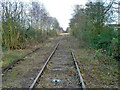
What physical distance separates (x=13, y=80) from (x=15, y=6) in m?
11.3

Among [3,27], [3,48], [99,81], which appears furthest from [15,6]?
[99,81]

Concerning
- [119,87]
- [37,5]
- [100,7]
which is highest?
[37,5]

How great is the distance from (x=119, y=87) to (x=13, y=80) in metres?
4.08

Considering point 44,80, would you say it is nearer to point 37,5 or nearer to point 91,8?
point 91,8

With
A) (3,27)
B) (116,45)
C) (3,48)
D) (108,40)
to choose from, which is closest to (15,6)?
(3,27)

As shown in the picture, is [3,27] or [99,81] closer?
[99,81]

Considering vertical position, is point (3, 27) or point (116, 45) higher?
point (3, 27)

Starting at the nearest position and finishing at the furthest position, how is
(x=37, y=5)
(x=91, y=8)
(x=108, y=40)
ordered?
(x=108, y=40) < (x=91, y=8) < (x=37, y=5)

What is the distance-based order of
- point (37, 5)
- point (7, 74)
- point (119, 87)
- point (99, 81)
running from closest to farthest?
point (119, 87)
point (99, 81)
point (7, 74)
point (37, 5)

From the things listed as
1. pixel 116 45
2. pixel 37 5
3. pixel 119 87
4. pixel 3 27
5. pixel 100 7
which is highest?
pixel 37 5

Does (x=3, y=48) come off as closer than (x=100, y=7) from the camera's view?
Yes

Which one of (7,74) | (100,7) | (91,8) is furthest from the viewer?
(91,8)

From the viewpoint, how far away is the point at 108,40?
1169 cm

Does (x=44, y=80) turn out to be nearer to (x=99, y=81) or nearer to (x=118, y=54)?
(x=99, y=81)
